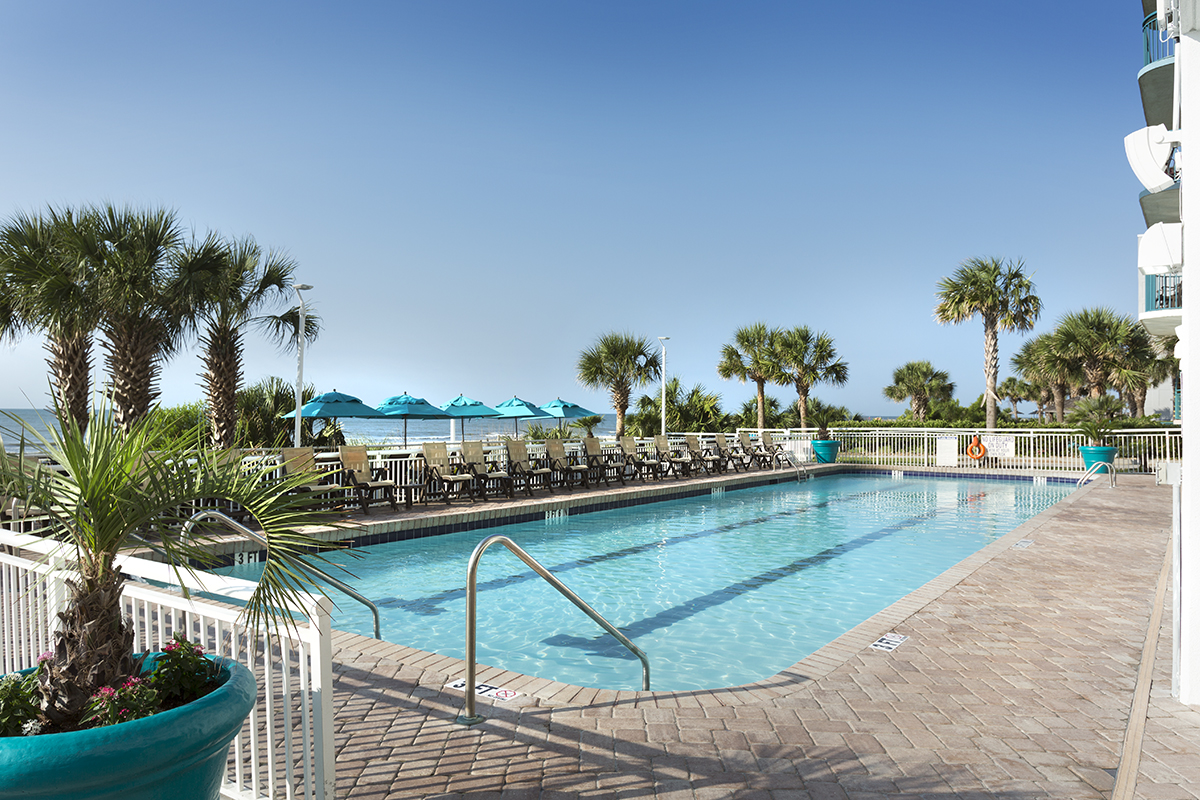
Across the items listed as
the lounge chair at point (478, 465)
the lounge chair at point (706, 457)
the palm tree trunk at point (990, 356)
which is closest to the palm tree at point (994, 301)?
the palm tree trunk at point (990, 356)

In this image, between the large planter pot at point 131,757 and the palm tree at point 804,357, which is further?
the palm tree at point 804,357

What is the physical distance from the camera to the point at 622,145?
Result: 3112cm

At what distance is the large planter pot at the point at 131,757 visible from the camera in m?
1.46

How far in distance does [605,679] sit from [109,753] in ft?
11.8

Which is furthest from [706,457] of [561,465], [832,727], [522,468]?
[832,727]

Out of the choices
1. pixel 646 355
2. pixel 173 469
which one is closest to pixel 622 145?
pixel 646 355

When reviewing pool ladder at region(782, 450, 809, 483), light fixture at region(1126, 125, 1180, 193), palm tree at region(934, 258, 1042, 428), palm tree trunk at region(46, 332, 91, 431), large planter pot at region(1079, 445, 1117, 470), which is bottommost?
pool ladder at region(782, 450, 809, 483)

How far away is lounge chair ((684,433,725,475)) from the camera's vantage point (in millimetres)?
16531

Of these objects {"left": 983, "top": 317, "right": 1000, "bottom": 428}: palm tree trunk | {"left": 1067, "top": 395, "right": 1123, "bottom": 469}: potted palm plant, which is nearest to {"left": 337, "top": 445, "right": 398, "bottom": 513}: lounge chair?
{"left": 1067, "top": 395, "right": 1123, "bottom": 469}: potted palm plant

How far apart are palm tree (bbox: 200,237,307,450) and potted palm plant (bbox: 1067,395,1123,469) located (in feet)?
60.2

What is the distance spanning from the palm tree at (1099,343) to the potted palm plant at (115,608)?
94.6 feet

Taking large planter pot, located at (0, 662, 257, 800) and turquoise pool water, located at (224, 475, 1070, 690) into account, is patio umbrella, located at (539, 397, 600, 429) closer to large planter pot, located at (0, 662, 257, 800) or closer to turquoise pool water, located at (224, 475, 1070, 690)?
turquoise pool water, located at (224, 475, 1070, 690)

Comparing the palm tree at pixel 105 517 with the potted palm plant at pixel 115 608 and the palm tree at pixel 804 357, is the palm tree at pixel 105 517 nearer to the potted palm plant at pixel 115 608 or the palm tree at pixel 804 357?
the potted palm plant at pixel 115 608

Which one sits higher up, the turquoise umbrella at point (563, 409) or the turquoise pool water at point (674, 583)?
the turquoise umbrella at point (563, 409)
